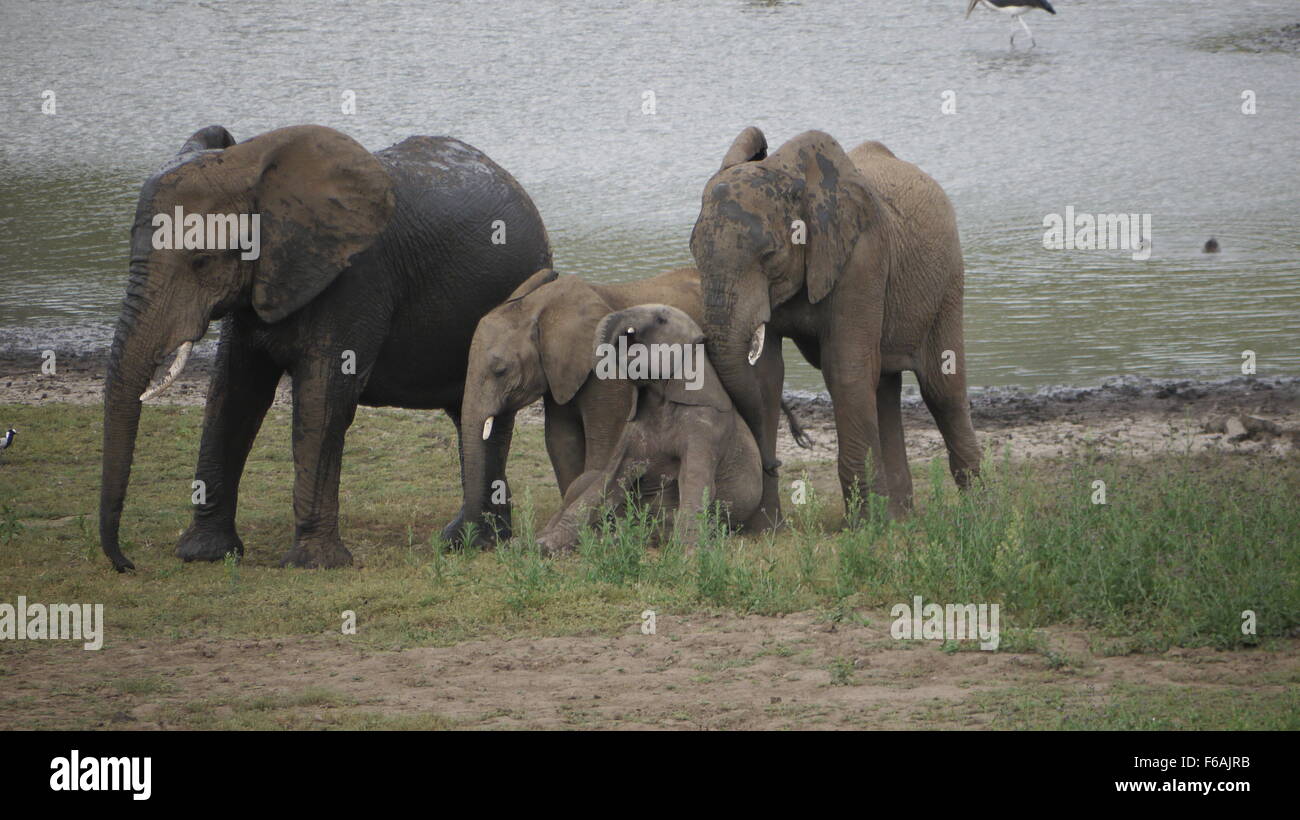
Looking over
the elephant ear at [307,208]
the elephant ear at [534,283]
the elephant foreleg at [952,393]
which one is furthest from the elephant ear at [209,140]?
the elephant foreleg at [952,393]

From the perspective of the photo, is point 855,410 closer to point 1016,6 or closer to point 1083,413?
point 1083,413

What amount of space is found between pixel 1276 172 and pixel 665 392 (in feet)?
52.2

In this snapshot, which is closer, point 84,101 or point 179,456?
point 179,456

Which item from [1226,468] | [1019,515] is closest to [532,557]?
[1019,515]

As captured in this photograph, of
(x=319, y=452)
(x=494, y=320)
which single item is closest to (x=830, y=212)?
(x=494, y=320)

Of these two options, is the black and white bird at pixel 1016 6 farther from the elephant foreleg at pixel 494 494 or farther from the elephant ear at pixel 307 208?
the elephant ear at pixel 307 208

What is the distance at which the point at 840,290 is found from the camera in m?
10.9

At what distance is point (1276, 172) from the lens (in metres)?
23.7

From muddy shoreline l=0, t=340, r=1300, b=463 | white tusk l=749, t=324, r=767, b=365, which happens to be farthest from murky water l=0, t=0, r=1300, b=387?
white tusk l=749, t=324, r=767, b=365

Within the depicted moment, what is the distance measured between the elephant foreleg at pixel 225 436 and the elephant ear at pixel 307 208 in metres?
0.76

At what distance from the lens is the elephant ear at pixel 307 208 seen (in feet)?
33.7

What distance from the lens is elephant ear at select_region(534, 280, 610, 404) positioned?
10.6 m

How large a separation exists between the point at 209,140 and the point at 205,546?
253 cm
